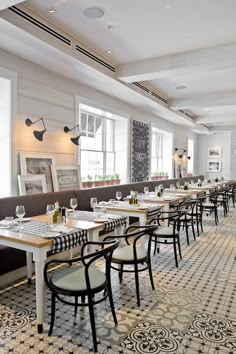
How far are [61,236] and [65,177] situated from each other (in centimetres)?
296

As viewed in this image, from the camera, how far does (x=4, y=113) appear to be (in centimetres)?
435

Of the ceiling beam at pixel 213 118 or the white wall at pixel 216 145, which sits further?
the white wall at pixel 216 145

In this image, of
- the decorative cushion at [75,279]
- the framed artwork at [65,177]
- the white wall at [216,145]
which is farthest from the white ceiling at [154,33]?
the white wall at [216,145]

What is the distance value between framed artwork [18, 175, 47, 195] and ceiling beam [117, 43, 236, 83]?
94.4 inches

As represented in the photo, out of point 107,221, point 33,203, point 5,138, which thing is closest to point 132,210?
point 107,221

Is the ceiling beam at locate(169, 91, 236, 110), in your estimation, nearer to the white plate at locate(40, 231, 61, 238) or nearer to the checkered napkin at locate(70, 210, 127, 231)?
the checkered napkin at locate(70, 210, 127, 231)

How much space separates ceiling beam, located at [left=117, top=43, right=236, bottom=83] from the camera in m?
4.34


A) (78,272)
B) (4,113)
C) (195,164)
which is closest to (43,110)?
(4,113)

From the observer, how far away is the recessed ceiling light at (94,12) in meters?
3.31

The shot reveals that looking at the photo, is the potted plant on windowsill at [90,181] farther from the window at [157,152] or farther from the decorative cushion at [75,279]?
the window at [157,152]

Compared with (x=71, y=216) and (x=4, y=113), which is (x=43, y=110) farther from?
(x=71, y=216)

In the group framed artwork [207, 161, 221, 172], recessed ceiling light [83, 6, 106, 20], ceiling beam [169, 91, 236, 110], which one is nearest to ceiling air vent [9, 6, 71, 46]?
recessed ceiling light [83, 6, 106, 20]

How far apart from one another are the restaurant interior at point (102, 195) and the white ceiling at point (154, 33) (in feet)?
0.07

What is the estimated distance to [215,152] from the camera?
1327 cm
